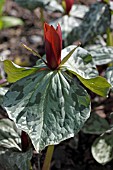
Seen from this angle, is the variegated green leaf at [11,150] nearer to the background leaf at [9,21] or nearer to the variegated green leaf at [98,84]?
the variegated green leaf at [98,84]

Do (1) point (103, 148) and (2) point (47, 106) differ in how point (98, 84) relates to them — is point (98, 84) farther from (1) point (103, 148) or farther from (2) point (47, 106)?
(1) point (103, 148)

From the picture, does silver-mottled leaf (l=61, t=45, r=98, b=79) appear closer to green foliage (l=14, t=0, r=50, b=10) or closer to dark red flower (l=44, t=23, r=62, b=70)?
dark red flower (l=44, t=23, r=62, b=70)

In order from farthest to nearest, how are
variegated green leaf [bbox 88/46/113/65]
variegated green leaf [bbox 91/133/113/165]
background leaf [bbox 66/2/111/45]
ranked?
background leaf [bbox 66/2/111/45]
variegated green leaf [bbox 91/133/113/165]
variegated green leaf [bbox 88/46/113/65]

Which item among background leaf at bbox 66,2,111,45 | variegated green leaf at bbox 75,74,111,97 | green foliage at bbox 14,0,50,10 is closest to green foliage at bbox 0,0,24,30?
green foliage at bbox 14,0,50,10

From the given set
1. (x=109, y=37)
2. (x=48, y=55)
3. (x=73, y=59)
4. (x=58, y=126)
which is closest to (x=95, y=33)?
(x=109, y=37)

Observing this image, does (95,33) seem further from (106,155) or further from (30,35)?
(30,35)

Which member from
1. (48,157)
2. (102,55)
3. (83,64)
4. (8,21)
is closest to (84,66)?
(83,64)
